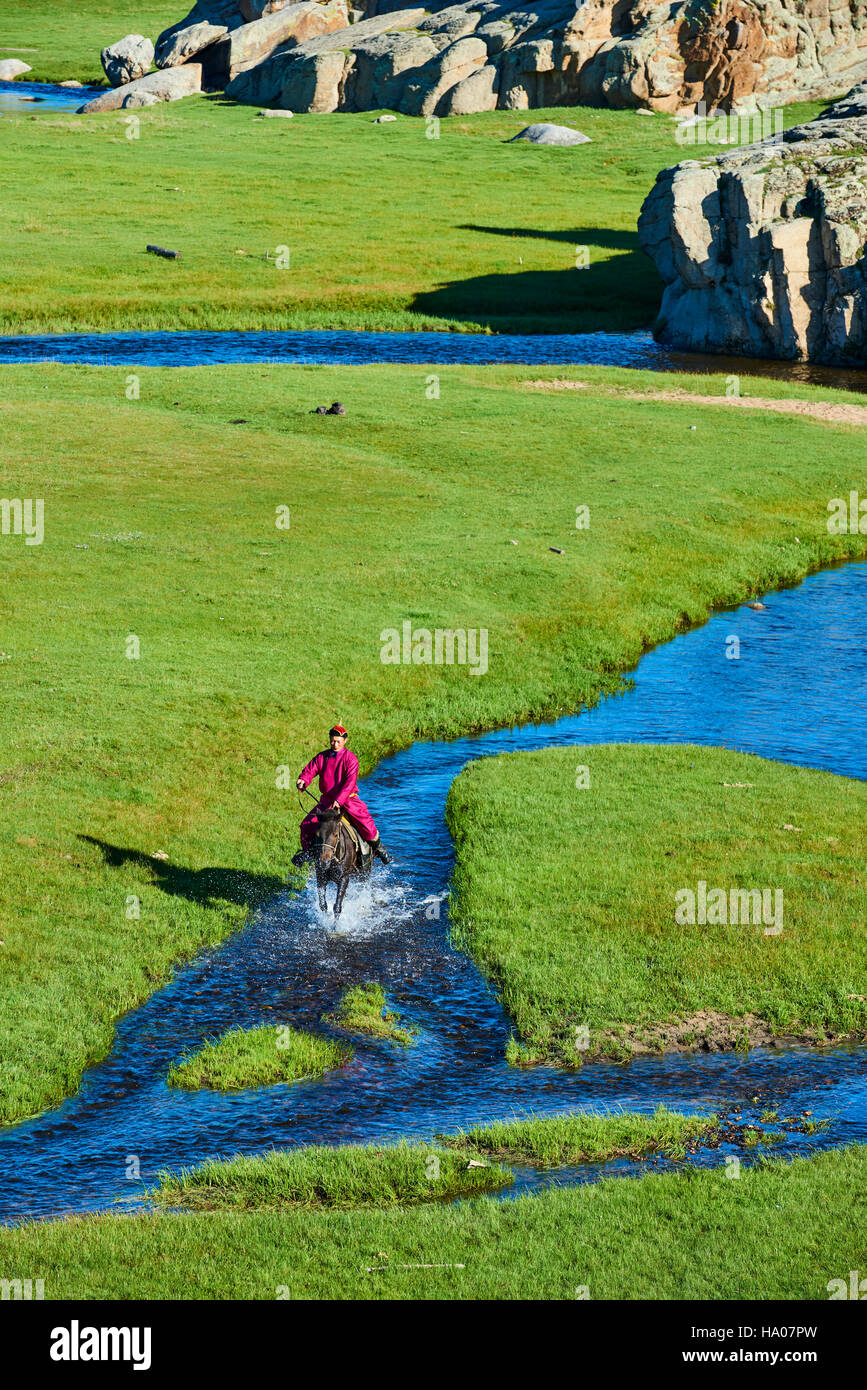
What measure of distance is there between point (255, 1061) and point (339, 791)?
521 cm

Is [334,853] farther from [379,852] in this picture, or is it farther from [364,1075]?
[364,1075]

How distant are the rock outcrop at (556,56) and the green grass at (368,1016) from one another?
14241 cm

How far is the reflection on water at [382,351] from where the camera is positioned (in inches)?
2798

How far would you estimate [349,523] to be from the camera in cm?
4291

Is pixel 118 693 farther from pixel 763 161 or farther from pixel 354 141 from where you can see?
pixel 354 141

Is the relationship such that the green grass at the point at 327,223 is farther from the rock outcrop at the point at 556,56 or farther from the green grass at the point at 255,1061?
the green grass at the point at 255,1061

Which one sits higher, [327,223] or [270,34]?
[270,34]

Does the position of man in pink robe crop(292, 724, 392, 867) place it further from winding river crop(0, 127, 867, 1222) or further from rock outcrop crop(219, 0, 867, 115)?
rock outcrop crop(219, 0, 867, 115)

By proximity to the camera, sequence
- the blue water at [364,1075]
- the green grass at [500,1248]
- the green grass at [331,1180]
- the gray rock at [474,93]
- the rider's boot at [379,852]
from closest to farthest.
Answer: the green grass at [500,1248] < the green grass at [331,1180] < the blue water at [364,1075] < the rider's boot at [379,852] < the gray rock at [474,93]

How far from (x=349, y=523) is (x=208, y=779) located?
1756cm

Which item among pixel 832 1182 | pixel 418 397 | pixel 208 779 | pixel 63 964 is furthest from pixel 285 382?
pixel 832 1182

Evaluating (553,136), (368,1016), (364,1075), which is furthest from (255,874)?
(553,136)

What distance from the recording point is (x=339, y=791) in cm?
2236

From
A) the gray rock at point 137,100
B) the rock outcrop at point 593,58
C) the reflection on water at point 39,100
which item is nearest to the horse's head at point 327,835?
the rock outcrop at point 593,58
